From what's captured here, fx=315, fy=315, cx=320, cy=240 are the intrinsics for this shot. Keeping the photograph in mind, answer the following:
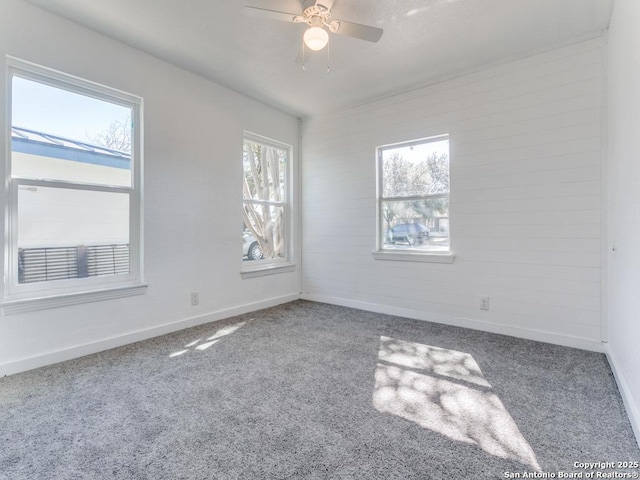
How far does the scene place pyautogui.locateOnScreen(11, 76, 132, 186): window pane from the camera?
7.77 ft

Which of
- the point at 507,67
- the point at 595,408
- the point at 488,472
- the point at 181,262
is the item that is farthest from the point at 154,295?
the point at 507,67

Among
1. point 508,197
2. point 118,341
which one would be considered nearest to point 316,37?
point 508,197

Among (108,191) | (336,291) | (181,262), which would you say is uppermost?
(108,191)

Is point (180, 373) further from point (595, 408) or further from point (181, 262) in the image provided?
point (595, 408)

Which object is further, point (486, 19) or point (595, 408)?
point (486, 19)

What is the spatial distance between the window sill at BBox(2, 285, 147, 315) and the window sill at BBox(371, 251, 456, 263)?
264cm

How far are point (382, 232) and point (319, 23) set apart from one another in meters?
2.44

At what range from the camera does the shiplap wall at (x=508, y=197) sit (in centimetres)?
271

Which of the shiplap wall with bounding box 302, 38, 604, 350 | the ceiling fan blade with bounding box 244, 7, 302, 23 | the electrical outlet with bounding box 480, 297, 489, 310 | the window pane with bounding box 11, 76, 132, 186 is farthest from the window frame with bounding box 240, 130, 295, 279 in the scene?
the electrical outlet with bounding box 480, 297, 489, 310

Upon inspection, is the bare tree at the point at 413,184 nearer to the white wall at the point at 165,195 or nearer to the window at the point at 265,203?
the window at the point at 265,203

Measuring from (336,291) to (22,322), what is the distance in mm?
3201

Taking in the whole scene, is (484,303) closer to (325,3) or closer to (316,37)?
(316,37)

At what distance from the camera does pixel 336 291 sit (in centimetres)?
441

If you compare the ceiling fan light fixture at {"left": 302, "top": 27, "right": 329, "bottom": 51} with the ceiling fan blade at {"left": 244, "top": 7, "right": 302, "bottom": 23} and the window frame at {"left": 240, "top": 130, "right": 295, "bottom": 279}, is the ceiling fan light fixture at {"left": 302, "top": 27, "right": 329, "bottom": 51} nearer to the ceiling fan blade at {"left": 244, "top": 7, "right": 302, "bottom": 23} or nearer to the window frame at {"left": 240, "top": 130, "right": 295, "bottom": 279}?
the ceiling fan blade at {"left": 244, "top": 7, "right": 302, "bottom": 23}
